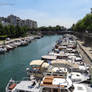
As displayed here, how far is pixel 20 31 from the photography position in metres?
90.1

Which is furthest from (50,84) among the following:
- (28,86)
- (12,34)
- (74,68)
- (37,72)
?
(12,34)

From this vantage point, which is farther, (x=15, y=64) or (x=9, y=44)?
(x=9, y=44)

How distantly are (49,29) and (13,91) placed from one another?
162m

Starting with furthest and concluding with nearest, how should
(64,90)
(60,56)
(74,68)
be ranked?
1. (60,56)
2. (74,68)
3. (64,90)

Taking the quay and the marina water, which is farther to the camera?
the quay

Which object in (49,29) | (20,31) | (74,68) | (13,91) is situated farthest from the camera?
(49,29)

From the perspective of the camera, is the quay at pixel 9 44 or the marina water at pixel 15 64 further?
the quay at pixel 9 44

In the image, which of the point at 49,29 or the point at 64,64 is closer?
the point at 64,64

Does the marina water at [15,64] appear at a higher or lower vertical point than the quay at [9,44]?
lower

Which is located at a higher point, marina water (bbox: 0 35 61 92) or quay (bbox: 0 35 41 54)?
quay (bbox: 0 35 41 54)

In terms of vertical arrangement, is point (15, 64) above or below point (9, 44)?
below

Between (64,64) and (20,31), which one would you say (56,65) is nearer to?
(64,64)

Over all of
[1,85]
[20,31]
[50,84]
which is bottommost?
[1,85]

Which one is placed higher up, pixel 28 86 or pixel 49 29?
pixel 49 29
